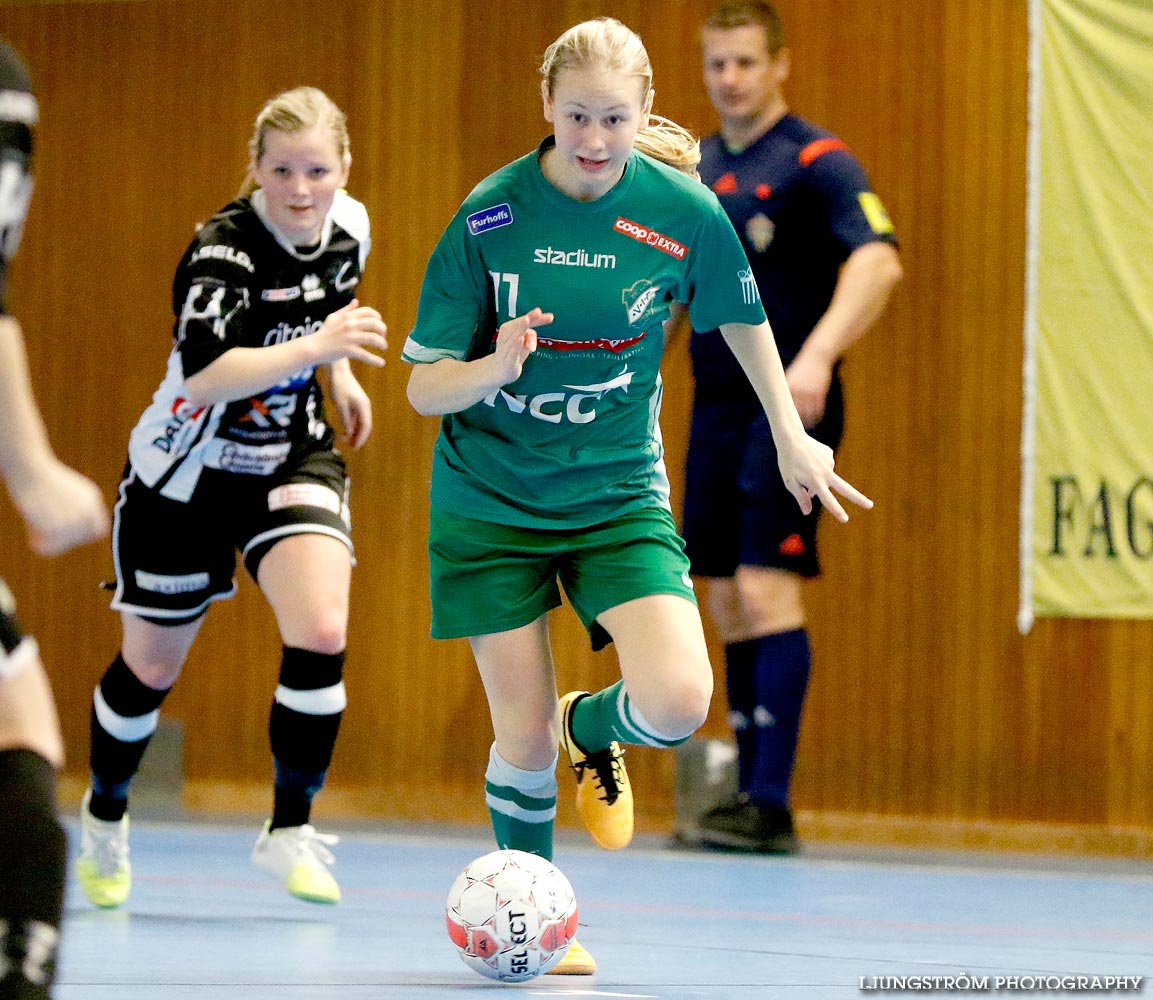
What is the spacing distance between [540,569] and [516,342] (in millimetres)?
583

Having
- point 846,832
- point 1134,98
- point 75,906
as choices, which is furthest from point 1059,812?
point 75,906

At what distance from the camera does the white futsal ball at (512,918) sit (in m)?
3.12

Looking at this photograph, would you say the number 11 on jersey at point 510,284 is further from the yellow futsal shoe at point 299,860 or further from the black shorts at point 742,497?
the black shorts at point 742,497

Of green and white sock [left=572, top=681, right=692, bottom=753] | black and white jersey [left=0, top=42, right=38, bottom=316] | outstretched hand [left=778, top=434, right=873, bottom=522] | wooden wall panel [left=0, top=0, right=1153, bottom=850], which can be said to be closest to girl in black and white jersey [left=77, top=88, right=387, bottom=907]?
green and white sock [left=572, top=681, right=692, bottom=753]

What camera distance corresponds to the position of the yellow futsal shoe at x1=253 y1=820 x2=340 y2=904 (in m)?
4.03

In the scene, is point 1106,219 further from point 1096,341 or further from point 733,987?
point 733,987

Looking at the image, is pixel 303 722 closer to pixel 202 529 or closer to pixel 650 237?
pixel 202 529

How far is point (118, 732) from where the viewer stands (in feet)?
14.0

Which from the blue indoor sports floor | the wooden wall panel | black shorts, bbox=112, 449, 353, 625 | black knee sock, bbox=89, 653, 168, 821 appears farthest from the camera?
the wooden wall panel

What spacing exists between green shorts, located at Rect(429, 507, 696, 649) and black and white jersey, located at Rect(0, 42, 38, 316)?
4.91 ft

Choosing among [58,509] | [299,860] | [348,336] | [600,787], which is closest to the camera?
[58,509]

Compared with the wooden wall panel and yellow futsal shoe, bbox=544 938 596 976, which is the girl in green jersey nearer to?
yellow futsal shoe, bbox=544 938 596 976

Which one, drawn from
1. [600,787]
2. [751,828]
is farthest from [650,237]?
[751,828]

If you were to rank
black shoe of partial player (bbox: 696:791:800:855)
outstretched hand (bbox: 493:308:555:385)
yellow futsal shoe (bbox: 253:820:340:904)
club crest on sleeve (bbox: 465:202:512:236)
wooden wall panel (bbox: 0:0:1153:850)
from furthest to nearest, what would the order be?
wooden wall panel (bbox: 0:0:1153:850) < black shoe of partial player (bbox: 696:791:800:855) < yellow futsal shoe (bbox: 253:820:340:904) < club crest on sleeve (bbox: 465:202:512:236) < outstretched hand (bbox: 493:308:555:385)
